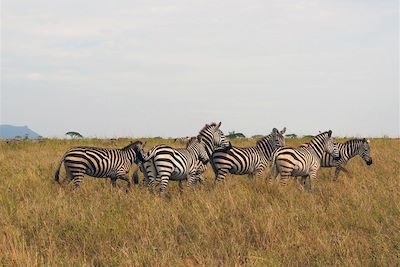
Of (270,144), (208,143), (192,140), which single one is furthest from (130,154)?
(270,144)

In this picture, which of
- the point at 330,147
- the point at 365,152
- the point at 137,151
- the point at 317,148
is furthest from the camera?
the point at 365,152

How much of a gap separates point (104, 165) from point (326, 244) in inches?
250

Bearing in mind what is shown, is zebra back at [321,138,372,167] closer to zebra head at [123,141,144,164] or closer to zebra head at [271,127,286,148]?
zebra head at [271,127,286,148]

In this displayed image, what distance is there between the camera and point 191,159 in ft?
35.8

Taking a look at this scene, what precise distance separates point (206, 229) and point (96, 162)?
4748mm

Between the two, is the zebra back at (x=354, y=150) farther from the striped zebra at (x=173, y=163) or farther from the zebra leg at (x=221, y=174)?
the striped zebra at (x=173, y=163)

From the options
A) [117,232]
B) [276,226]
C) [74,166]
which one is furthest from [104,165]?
[276,226]

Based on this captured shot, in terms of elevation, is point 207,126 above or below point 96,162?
above

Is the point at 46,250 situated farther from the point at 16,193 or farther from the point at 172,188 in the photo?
the point at 172,188

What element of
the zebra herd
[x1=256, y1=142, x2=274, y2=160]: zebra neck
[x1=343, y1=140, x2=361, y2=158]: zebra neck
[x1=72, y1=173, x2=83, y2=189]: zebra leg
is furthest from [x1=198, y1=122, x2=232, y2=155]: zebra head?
[x1=343, y1=140, x2=361, y2=158]: zebra neck

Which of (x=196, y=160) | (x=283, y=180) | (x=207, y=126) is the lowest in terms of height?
(x=283, y=180)

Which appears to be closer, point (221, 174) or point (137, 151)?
point (137, 151)

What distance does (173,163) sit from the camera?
34.1 ft

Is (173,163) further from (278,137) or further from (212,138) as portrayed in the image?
(278,137)
